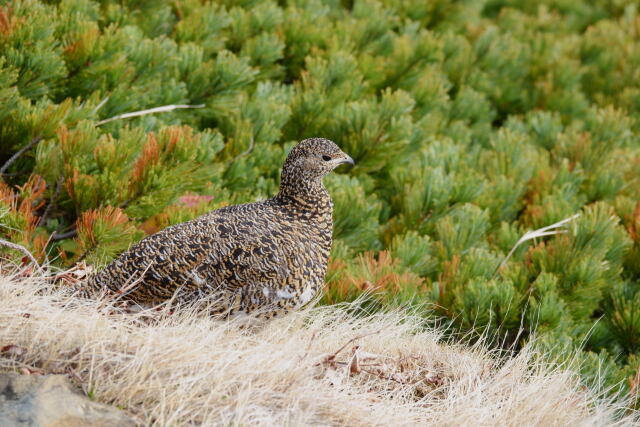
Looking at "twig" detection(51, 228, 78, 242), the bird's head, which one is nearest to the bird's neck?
the bird's head

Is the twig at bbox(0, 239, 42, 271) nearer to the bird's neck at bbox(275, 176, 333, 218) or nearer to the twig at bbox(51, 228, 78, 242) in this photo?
the twig at bbox(51, 228, 78, 242)

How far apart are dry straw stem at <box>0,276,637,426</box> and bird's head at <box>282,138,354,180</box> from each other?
0.54 meters

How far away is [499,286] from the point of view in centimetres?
376

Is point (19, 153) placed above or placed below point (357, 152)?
above

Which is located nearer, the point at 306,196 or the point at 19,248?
the point at 19,248

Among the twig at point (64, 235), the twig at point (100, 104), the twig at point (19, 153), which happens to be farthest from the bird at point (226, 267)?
the twig at point (100, 104)

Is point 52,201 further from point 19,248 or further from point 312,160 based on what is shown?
point 312,160

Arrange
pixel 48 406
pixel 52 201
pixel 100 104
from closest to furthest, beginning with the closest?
1. pixel 48 406
2. pixel 52 201
3. pixel 100 104

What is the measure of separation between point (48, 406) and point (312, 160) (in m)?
1.46

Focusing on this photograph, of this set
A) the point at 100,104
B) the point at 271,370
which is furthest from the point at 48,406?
the point at 100,104

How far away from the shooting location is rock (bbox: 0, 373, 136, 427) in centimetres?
220

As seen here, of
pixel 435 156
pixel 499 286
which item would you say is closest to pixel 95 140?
pixel 499 286

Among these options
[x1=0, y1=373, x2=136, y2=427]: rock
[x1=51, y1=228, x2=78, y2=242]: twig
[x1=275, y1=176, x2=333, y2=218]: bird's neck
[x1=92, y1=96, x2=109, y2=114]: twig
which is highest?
[x1=92, y1=96, x2=109, y2=114]: twig

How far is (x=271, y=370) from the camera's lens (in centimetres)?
252
